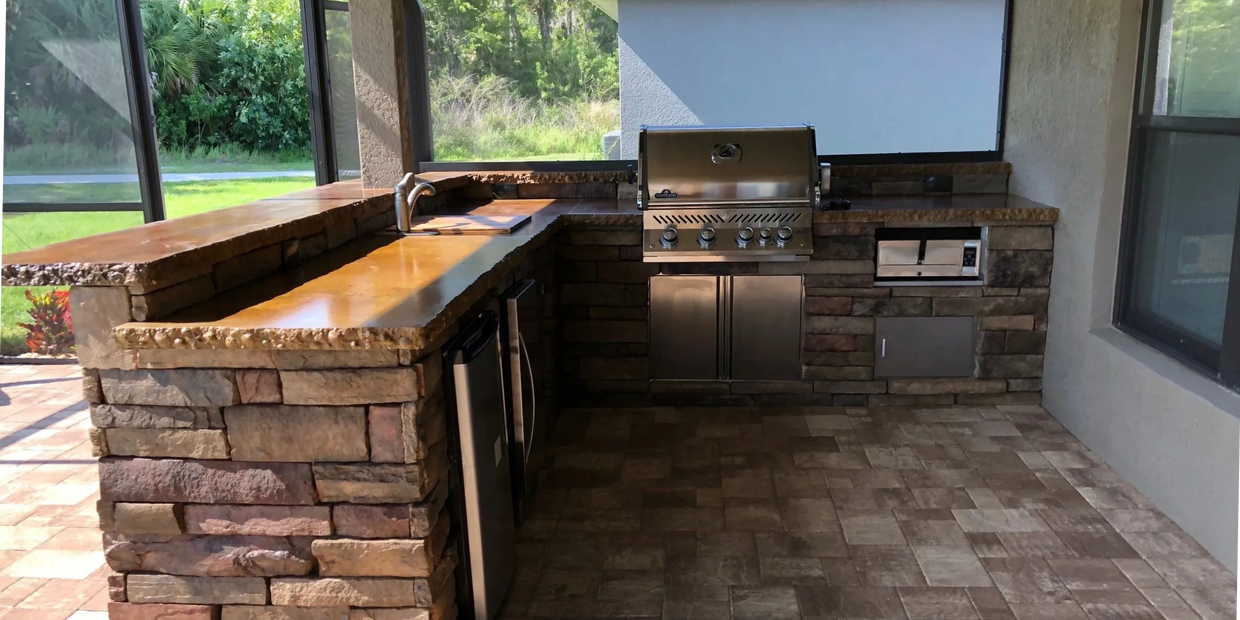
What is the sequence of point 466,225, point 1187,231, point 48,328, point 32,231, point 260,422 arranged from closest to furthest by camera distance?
point 260,422
point 1187,231
point 466,225
point 32,231
point 48,328

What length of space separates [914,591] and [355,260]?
1.87m

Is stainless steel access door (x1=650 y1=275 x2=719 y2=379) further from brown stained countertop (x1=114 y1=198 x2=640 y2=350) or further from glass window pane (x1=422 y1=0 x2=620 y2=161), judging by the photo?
glass window pane (x1=422 y1=0 x2=620 y2=161)

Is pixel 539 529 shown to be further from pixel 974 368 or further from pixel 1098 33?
pixel 1098 33

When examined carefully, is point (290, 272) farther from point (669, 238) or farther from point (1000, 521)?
point (1000, 521)

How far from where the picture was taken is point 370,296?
2008 millimetres

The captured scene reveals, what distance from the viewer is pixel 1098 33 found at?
3.13m

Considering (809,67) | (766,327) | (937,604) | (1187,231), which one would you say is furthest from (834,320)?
(809,67)

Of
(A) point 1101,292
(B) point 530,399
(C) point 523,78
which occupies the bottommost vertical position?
(B) point 530,399

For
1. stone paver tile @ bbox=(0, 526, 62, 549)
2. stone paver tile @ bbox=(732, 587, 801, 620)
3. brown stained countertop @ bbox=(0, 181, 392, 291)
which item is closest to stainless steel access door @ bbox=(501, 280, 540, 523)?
brown stained countertop @ bbox=(0, 181, 392, 291)

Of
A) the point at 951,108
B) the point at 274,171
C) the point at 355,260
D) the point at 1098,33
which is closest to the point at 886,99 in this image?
the point at 951,108

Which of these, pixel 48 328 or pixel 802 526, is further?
pixel 48 328

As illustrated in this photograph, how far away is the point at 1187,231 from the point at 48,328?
17.5ft

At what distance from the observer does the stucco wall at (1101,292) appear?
247cm

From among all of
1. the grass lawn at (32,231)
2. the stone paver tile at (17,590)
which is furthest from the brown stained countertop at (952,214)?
the grass lawn at (32,231)
